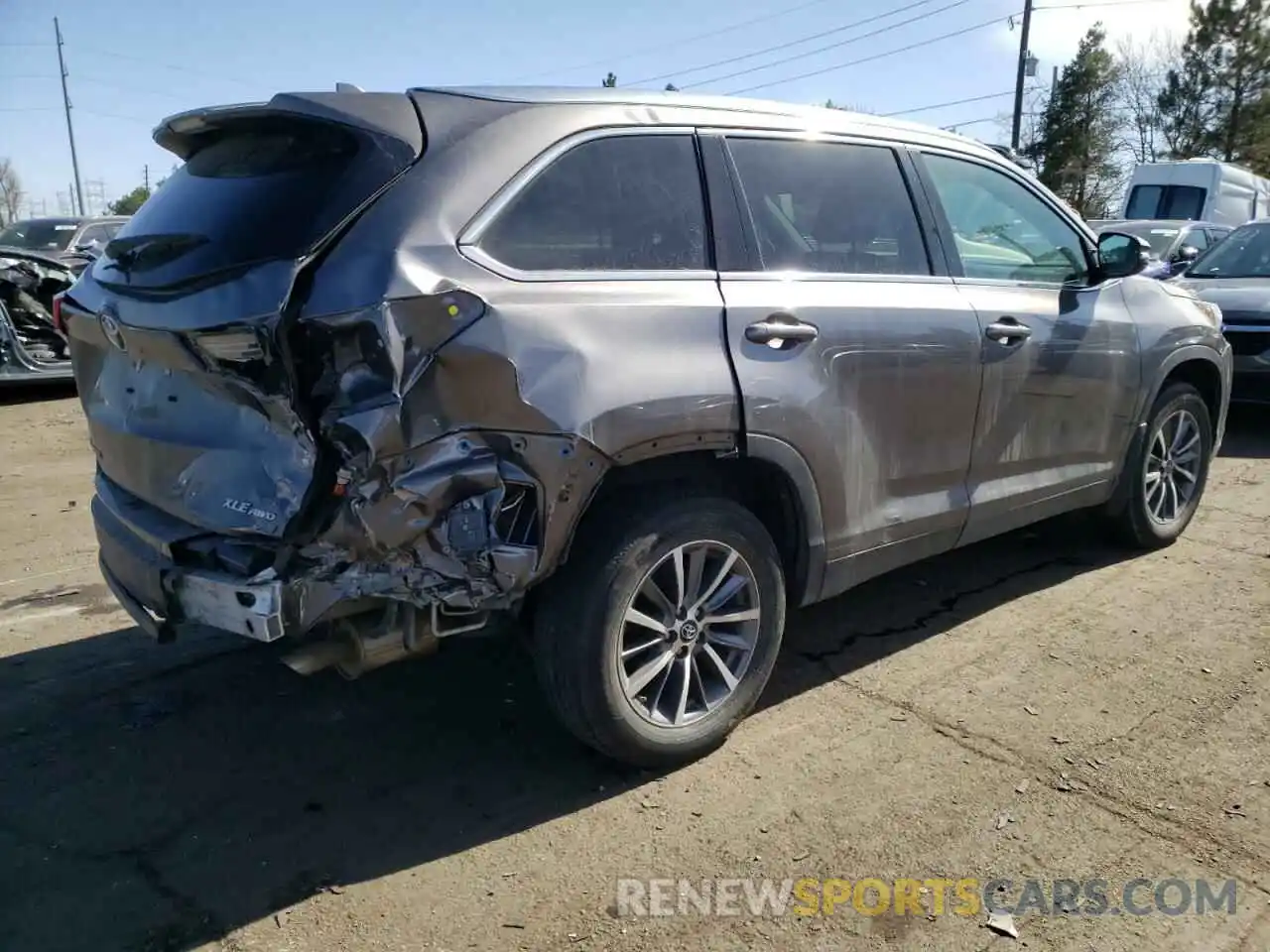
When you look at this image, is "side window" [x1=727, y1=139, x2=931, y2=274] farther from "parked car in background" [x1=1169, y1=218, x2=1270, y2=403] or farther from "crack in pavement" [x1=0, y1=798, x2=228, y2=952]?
"parked car in background" [x1=1169, y1=218, x2=1270, y2=403]

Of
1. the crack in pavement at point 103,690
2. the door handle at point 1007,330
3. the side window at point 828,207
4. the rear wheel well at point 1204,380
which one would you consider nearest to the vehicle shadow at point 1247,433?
the rear wheel well at point 1204,380

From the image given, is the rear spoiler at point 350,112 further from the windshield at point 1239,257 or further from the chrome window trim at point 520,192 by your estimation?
the windshield at point 1239,257

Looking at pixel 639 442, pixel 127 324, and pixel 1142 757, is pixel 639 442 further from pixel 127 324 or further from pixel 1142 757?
pixel 1142 757

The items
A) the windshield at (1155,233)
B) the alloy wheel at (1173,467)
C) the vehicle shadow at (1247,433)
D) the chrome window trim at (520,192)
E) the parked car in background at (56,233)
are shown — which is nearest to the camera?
the chrome window trim at (520,192)

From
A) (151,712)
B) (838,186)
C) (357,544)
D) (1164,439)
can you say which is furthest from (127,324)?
(1164,439)

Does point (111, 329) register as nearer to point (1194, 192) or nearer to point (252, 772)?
point (252, 772)

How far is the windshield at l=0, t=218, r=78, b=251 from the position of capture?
12.6 m

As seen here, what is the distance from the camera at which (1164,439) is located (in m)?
5.22

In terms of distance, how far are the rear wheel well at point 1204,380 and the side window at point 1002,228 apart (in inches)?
39.9

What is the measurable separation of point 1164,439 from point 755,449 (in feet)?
10.3

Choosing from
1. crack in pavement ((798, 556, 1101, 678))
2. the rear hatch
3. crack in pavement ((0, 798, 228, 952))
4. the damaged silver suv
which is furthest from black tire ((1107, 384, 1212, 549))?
crack in pavement ((0, 798, 228, 952))

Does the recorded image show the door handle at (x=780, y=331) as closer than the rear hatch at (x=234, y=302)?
No

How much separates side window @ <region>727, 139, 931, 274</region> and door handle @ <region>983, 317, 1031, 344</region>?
1.21 ft

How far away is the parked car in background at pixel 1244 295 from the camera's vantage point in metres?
8.06
